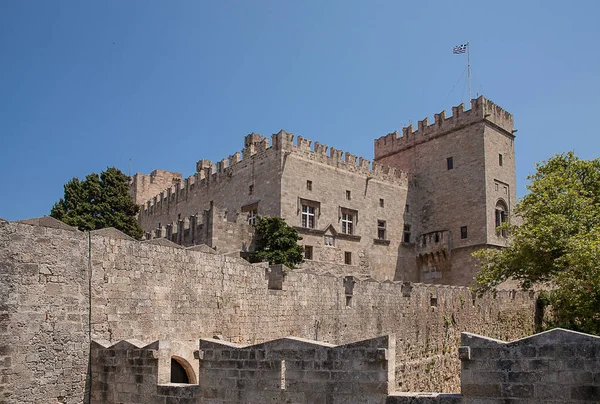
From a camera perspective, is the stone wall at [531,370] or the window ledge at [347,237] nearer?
the stone wall at [531,370]

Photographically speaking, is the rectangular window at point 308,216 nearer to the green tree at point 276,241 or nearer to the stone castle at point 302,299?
the stone castle at point 302,299

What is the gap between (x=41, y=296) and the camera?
427 inches

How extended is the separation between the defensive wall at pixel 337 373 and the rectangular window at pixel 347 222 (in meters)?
21.0

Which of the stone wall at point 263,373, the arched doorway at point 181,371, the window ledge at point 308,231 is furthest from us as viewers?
the window ledge at point 308,231

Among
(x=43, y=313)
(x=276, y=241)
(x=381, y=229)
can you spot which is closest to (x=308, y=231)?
(x=276, y=241)

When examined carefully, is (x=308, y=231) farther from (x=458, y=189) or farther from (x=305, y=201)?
(x=458, y=189)

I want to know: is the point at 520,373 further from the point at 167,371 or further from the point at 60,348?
the point at 60,348

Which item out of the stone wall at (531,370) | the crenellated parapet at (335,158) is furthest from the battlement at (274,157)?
the stone wall at (531,370)

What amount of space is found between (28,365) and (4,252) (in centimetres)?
201

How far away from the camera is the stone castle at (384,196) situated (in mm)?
29469

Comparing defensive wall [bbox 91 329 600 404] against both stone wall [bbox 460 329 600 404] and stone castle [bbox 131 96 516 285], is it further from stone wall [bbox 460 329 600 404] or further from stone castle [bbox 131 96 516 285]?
stone castle [bbox 131 96 516 285]

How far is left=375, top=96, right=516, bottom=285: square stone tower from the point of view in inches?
1287

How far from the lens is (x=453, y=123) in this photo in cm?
3484

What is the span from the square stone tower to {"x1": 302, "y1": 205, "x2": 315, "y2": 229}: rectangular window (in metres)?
7.29
